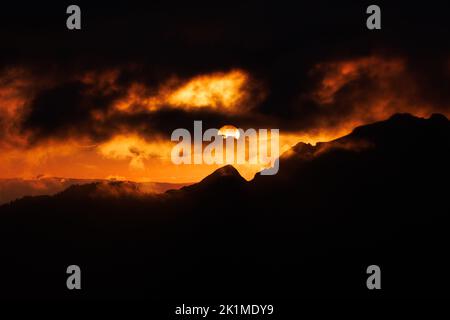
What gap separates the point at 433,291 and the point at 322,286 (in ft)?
122

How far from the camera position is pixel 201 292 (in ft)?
640

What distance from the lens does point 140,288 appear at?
614 feet
